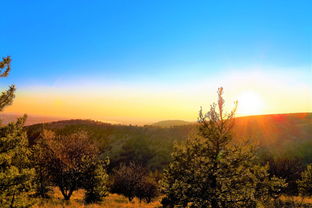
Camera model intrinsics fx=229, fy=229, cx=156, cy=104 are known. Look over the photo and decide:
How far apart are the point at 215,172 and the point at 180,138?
3394 inches

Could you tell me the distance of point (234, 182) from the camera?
40.7 ft

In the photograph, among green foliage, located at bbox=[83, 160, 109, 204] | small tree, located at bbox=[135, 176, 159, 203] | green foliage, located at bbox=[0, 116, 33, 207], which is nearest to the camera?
green foliage, located at bbox=[0, 116, 33, 207]

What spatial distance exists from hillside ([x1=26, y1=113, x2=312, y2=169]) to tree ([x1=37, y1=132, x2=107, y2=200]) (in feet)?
174

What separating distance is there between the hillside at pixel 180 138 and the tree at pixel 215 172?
2356 inches

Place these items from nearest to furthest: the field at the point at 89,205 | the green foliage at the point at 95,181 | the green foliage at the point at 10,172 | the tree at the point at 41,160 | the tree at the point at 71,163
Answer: the green foliage at the point at 10,172 < the field at the point at 89,205 < the tree at the point at 71,163 < the tree at the point at 41,160 < the green foliage at the point at 95,181

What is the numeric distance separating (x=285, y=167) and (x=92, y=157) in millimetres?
23934

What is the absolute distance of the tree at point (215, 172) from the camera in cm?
1205

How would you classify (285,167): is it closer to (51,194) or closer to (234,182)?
(234,182)

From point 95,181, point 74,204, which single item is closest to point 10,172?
point 74,204

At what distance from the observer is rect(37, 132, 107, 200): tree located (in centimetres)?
2244

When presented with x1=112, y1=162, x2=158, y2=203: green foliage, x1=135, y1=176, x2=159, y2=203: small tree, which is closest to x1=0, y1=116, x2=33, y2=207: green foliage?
x1=112, y1=162, x2=158, y2=203: green foliage

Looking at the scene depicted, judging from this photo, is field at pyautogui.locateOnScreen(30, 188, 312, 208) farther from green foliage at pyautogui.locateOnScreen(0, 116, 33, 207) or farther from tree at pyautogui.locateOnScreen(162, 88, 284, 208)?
tree at pyautogui.locateOnScreen(162, 88, 284, 208)

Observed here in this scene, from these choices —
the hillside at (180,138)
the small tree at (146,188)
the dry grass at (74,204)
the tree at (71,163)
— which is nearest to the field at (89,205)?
the dry grass at (74,204)

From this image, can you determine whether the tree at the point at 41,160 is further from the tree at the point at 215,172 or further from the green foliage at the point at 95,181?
the tree at the point at 215,172
